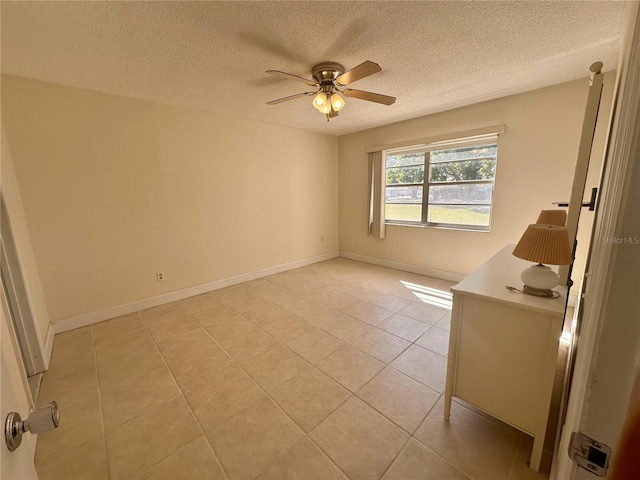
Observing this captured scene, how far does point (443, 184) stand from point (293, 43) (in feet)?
9.27

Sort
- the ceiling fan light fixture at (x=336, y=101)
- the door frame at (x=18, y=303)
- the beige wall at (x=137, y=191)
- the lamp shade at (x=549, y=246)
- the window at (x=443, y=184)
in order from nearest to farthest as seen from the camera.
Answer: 1. the lamp shade at (x=549, y=246)
2. the door frame at (x=18, y=303)
3. the ceiling fan light fixture at (x=336, y=101)
4. the beige wall at (x=137, y=191)
5. the window at (x=443, y=184)

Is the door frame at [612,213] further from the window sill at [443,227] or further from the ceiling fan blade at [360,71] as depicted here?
the window sill at [443,227]

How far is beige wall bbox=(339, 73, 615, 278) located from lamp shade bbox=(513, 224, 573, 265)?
7.43 ft

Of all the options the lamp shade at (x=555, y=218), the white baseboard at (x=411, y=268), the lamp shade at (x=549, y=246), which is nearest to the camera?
the lamp shade at (x=549, y=246)

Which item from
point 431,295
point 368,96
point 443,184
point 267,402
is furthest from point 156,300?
point 443,184

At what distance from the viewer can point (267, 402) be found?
166cm

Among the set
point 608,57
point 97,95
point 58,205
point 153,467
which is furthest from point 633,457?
point 97,95

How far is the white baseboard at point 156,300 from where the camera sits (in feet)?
8.48

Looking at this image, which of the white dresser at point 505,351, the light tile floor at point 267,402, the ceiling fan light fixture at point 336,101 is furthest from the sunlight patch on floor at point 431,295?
the ceiling fan light fixture at point 336,101

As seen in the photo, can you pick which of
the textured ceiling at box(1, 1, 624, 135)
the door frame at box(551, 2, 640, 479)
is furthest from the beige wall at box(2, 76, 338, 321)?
the door frame at box(551, 2, 640, 479)

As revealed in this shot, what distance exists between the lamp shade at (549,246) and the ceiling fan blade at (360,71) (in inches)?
54.2

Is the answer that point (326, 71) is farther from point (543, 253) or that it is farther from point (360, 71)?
point (543, 253)

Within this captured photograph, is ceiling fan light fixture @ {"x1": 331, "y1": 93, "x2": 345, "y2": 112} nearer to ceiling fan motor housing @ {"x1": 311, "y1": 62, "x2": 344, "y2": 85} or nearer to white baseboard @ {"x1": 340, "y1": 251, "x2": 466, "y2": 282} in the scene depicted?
ceiling fan motor housing @ {"x1": 311, "y1": 62, "x2": 344, "y2": 85}

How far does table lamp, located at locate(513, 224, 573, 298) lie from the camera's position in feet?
3.64
